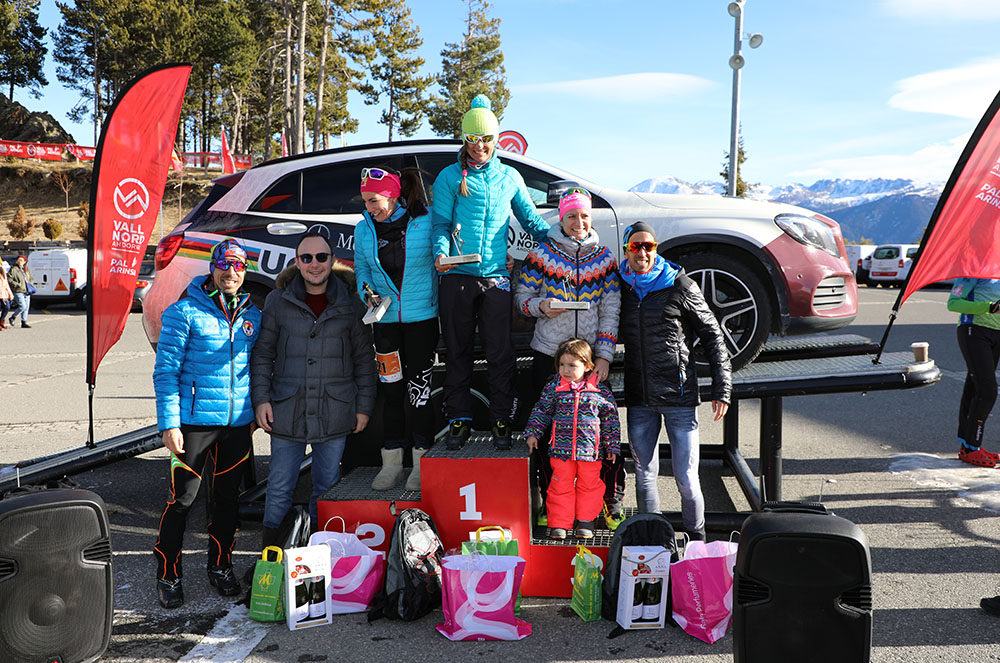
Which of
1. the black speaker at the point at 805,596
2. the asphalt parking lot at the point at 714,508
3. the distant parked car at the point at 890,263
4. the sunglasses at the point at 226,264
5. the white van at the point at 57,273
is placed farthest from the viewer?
the distant parked car at the point at 890,263

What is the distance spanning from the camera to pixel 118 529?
4.65 meters

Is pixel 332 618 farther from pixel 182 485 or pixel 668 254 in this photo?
pixel 668 254

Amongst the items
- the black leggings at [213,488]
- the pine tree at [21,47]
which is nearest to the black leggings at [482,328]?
the black leggings at [213,488]

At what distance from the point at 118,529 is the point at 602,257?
3537 millimetres

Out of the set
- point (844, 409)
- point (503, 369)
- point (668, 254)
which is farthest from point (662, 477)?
point (844, 409)

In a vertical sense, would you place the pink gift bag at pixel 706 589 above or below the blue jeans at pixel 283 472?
below

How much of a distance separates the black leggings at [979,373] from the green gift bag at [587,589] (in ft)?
13.2

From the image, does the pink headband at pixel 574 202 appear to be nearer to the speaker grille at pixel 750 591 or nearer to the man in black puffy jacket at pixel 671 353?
the man in black puffy jacket at pixel 671 353

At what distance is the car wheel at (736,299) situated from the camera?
15.9 ft

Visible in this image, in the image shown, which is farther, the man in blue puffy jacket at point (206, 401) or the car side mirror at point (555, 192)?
the car side mirror at point (555, 192)

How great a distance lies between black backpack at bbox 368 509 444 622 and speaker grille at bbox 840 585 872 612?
1.80 m

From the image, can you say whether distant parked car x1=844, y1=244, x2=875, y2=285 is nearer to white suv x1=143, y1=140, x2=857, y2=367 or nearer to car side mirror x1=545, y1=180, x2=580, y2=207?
white suv x1=143, y1=140, x2=857, y2=367

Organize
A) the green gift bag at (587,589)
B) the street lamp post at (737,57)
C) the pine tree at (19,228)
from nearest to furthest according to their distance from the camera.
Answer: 1. the green gift bag at (587,589)
2. the street lamp post at (737,57)
3. the pine tree at (19,228)

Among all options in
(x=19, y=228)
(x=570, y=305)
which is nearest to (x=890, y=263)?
(x=570, y=305)
